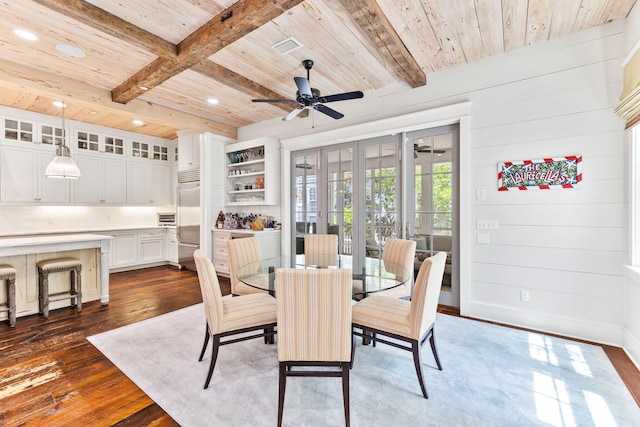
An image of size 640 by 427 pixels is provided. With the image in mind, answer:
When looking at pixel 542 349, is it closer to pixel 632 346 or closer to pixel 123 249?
pixel 632 346

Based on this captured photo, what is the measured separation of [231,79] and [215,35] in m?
1.04

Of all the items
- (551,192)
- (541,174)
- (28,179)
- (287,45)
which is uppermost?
(287,45)

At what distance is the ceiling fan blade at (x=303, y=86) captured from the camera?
285 centimetres

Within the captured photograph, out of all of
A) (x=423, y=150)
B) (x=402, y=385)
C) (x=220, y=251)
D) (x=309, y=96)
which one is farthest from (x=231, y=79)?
(x=402, y=385)

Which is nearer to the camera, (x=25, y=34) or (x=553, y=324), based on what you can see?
(x=25, y=34)

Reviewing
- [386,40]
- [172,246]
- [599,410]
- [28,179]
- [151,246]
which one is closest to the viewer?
[599,410]

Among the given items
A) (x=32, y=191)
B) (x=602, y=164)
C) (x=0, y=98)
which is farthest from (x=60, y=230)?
(x=602, y=164)

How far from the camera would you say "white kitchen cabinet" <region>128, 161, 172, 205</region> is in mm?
6172

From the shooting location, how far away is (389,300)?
240 centimetres

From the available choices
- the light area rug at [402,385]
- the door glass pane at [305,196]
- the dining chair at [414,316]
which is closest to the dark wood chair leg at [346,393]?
the light area rug at [402,385]

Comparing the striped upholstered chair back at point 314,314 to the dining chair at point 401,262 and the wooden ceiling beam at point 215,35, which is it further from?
the wooden ceiling beam at point 215,35

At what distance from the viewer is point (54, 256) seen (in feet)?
11.9

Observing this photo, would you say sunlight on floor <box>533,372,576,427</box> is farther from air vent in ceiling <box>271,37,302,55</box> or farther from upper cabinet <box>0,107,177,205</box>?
upper cabinet <box>0,107,177,205</box>

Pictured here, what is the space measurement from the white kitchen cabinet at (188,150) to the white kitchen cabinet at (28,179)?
6.39ft
